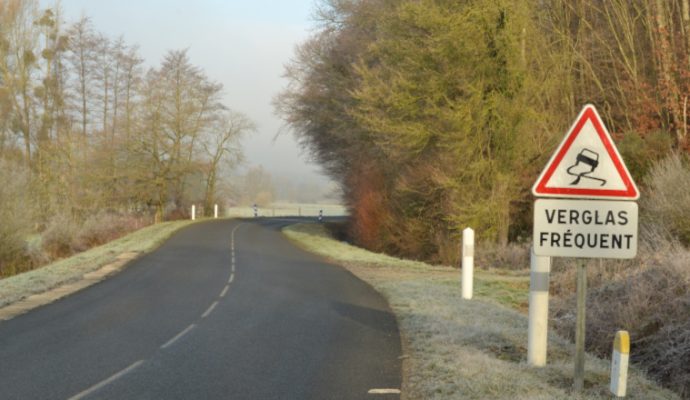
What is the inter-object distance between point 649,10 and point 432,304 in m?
23.2

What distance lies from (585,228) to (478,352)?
9.07 feet

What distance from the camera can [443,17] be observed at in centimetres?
2520

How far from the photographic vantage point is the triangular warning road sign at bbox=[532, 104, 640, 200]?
20.4 feet

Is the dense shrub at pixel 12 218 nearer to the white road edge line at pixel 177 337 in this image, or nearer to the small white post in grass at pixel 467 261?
the white road edge line at pixel 177 337

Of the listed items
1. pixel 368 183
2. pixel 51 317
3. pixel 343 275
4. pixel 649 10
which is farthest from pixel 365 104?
pixel 51 317

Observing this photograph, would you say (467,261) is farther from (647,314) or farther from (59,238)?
(59,238)

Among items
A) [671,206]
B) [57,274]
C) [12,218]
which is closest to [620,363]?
[671,206]

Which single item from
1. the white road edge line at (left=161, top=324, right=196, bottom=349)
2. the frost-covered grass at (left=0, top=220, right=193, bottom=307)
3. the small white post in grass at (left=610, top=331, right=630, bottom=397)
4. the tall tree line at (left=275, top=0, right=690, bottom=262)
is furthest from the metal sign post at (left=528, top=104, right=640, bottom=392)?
the tall tree line at (left=275, top=0, right=690, bottom=262)

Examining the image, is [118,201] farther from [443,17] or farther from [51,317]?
[51,317]

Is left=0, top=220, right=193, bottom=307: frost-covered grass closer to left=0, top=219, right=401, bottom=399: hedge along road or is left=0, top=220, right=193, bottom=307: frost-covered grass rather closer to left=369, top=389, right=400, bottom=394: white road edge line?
left=0, top=219, right=401, bottom=399: hedge along road

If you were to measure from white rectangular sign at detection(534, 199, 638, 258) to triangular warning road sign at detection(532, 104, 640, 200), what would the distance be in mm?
118

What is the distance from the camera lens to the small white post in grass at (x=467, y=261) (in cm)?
1364

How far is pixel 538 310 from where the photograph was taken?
25.7 ft

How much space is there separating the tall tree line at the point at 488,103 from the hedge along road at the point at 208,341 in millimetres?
9895
